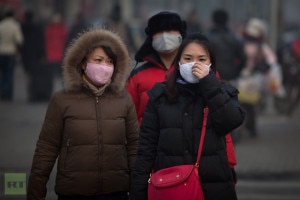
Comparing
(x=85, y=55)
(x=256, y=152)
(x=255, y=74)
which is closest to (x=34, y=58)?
(x=255, y=74)

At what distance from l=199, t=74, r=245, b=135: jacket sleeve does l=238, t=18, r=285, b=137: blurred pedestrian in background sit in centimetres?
713

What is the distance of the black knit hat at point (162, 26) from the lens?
6746 millimetres

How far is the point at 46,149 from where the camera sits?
5.36 m

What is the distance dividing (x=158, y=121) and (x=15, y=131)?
333 inches

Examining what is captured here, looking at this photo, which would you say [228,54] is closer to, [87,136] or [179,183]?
[87,136]

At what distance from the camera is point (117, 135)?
17.6ft

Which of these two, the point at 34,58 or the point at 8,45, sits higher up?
the point at 8,45

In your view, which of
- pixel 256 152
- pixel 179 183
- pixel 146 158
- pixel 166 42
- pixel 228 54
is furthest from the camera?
pixel 256 152

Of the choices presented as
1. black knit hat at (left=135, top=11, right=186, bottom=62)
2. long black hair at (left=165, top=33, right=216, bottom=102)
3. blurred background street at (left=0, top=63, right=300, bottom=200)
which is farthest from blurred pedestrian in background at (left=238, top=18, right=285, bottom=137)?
long black hair at (left=165, top=33, right=216, bottom=102)

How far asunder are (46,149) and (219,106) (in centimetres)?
107

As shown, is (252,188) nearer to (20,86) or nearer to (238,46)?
(238,46)

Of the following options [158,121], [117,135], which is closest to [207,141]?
[158,121]

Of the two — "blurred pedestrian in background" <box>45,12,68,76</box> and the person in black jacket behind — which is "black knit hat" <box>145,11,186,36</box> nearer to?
the person in black jacket behind

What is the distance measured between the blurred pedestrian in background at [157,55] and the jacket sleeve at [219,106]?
161 cm
